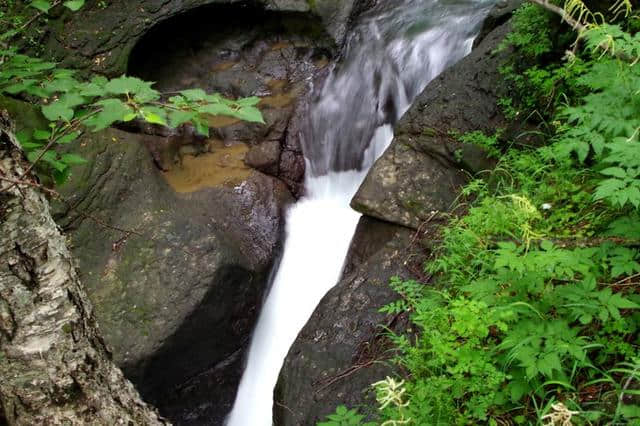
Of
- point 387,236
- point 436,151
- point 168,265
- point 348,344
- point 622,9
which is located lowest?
point 348,344

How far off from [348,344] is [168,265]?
2185mm

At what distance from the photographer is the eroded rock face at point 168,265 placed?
16.0 feet

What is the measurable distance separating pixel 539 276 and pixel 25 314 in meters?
2.01

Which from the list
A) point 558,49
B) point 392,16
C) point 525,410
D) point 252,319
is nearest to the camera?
point 525,410

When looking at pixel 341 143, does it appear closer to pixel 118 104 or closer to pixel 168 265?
pixel 168 265

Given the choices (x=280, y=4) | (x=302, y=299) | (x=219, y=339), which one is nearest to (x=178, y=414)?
(x=219, y=339)

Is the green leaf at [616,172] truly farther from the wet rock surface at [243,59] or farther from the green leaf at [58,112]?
the wet rock surface at [243,59]

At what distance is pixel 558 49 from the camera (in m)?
3.83

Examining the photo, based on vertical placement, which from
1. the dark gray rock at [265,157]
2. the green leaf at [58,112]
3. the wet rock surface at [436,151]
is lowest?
the dark gray rock at [265,157]

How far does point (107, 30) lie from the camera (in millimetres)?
6613

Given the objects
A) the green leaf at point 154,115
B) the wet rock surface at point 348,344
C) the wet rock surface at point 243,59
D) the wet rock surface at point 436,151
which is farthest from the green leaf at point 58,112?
the wet rock surface at point 243,59

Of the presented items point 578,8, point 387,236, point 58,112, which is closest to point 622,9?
point 578,8

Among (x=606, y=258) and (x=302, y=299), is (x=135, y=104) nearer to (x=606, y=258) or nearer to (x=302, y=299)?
(x=606, y=258)

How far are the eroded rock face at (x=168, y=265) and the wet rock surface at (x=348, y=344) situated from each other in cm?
127
